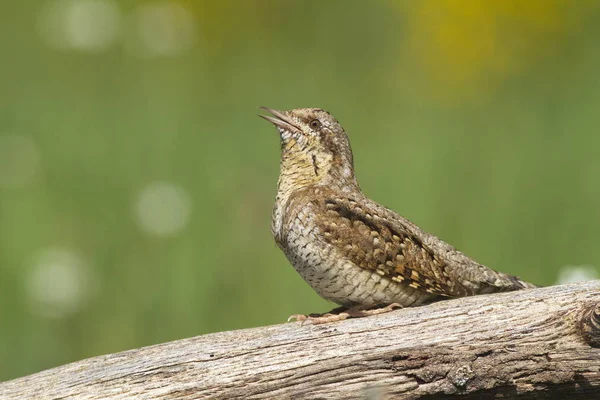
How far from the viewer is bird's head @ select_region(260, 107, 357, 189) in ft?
13.8

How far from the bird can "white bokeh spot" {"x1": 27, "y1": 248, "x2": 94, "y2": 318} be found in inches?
73.9

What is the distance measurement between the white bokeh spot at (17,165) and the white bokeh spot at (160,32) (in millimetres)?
1238

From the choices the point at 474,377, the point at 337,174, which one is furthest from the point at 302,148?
the point at 474,377

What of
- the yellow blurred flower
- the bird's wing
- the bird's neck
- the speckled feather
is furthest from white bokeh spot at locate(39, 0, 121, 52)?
the bird's wing

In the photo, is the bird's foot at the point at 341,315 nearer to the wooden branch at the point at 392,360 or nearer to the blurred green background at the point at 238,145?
the wooden branch at the point at 392,360

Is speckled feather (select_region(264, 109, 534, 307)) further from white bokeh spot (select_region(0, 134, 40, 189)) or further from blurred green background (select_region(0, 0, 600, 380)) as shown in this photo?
white bokeh spot (select_region(0, 134, 40, 189))

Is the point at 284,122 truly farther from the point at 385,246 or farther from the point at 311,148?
the point at 385,246

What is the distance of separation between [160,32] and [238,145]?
3.77 ft

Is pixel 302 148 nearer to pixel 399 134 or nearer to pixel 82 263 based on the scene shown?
pixel 82 263

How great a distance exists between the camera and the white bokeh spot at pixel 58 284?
213 inches

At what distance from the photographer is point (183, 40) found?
6895 mm

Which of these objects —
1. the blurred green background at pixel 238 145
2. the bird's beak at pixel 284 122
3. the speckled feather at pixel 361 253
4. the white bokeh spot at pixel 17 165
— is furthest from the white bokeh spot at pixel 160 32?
the speckled feather at pixel 361 253

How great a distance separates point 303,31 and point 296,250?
4.53 m

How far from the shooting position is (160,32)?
7.02 metres
